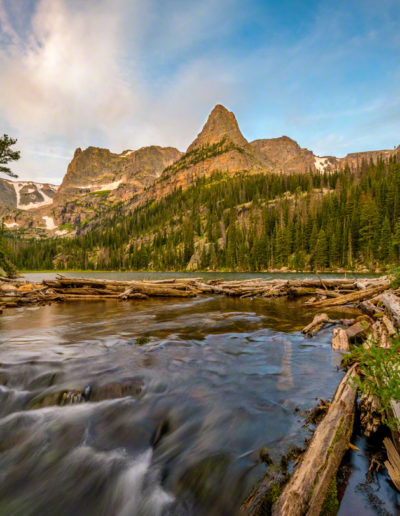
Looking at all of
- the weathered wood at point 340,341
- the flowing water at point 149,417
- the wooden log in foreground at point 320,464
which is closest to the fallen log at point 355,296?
the flowing water at point 149,417

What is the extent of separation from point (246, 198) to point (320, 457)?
150896 millimetres

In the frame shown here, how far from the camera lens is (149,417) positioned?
15.0 feet

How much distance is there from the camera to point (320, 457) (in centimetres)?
272

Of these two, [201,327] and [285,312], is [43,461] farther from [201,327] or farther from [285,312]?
[285,312]

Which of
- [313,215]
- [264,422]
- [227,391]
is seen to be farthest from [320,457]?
[313,215]

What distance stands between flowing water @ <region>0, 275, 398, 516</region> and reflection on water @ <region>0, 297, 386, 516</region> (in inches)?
0.8

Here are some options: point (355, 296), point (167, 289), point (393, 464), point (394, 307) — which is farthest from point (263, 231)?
point (393, 464)

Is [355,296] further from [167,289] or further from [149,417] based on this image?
[149,417]

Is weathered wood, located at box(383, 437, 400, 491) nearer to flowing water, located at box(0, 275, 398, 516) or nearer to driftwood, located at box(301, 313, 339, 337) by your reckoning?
flowing water, located at box(0, 275, 398, 516)

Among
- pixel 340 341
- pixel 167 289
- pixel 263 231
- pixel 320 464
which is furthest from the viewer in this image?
pixel 263 231

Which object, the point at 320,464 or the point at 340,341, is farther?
the point at 340,341

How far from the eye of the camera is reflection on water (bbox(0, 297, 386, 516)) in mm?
3152

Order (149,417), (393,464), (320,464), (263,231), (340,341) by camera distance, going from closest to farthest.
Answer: (320,464), (393,464), (149,417), (340,341), (263,231)

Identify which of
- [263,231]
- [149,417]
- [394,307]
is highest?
[263,231]
